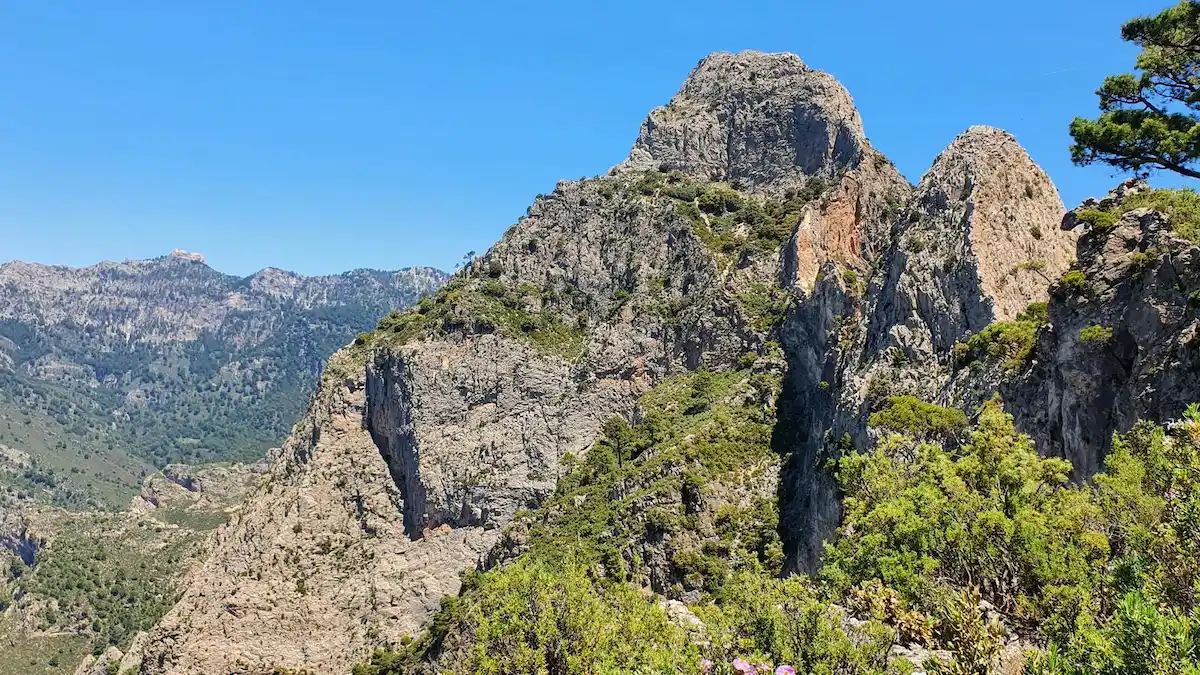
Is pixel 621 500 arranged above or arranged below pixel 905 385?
below

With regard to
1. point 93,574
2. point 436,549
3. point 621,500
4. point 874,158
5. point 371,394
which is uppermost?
point 874,158

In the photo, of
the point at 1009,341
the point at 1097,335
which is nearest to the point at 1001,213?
the point at 1009,341

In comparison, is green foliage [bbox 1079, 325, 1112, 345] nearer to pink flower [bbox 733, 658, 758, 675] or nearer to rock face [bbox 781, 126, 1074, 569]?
rock face [bbox 781, 126, 1074, 569]

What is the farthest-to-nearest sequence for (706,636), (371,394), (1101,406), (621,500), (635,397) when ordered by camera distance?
(371,394), (635,397), (621,500), (1101,406), (706,636)

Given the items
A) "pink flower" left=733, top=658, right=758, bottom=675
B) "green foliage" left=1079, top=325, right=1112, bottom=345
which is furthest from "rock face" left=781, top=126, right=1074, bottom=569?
"pink flower" left=733, top=658, right=758, bottom=675

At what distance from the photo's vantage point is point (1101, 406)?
2938 centimetres

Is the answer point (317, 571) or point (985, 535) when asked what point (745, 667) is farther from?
point (317, 571)

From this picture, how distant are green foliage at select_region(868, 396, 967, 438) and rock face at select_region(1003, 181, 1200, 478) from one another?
352cm

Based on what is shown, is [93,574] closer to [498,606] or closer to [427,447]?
[427,447]

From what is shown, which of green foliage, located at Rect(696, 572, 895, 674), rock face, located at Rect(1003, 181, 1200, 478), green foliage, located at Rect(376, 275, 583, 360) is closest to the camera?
green foliage, located at Rect(696, 572, 895, 674)

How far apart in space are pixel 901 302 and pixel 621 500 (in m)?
29.1

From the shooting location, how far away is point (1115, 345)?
29297 millimetres

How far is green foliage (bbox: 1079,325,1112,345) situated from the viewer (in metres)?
29.4

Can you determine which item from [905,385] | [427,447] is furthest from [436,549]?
[905,385]
